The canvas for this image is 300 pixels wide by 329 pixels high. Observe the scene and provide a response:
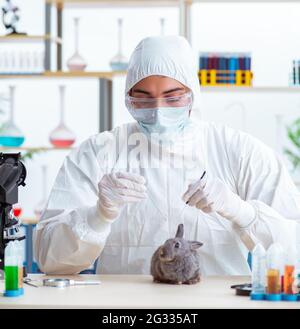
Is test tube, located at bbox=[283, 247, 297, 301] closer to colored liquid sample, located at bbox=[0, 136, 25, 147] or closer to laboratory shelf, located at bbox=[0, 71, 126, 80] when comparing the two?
laboratory shelf, located at bbox=[0, 71, 126, 80]

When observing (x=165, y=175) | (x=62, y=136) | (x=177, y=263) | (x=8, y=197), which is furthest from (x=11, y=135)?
(x=177, y=263)

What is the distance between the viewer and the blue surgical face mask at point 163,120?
2611 mm

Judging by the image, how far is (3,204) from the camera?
2.23 m

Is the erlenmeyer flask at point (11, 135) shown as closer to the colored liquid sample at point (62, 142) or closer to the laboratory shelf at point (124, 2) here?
the colored liquid sample at point (62, 142)

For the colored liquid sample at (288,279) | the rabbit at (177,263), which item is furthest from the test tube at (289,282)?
the rabbit at (177,263)

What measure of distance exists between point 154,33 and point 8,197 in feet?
9.83

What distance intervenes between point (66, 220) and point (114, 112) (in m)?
2.75

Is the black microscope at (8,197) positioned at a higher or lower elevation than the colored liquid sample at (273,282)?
higher

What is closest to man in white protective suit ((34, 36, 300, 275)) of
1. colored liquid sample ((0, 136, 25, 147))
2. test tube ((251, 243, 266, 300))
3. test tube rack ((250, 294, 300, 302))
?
test tube ((251, 243, 266, 300))

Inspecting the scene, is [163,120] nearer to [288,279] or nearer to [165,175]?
[165,175]

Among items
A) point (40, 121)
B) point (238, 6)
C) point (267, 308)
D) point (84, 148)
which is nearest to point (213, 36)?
point (238, 6)

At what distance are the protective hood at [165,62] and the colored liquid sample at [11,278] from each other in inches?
34.8

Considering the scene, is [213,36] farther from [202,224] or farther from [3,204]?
[3,204]

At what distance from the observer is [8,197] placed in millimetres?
2238
